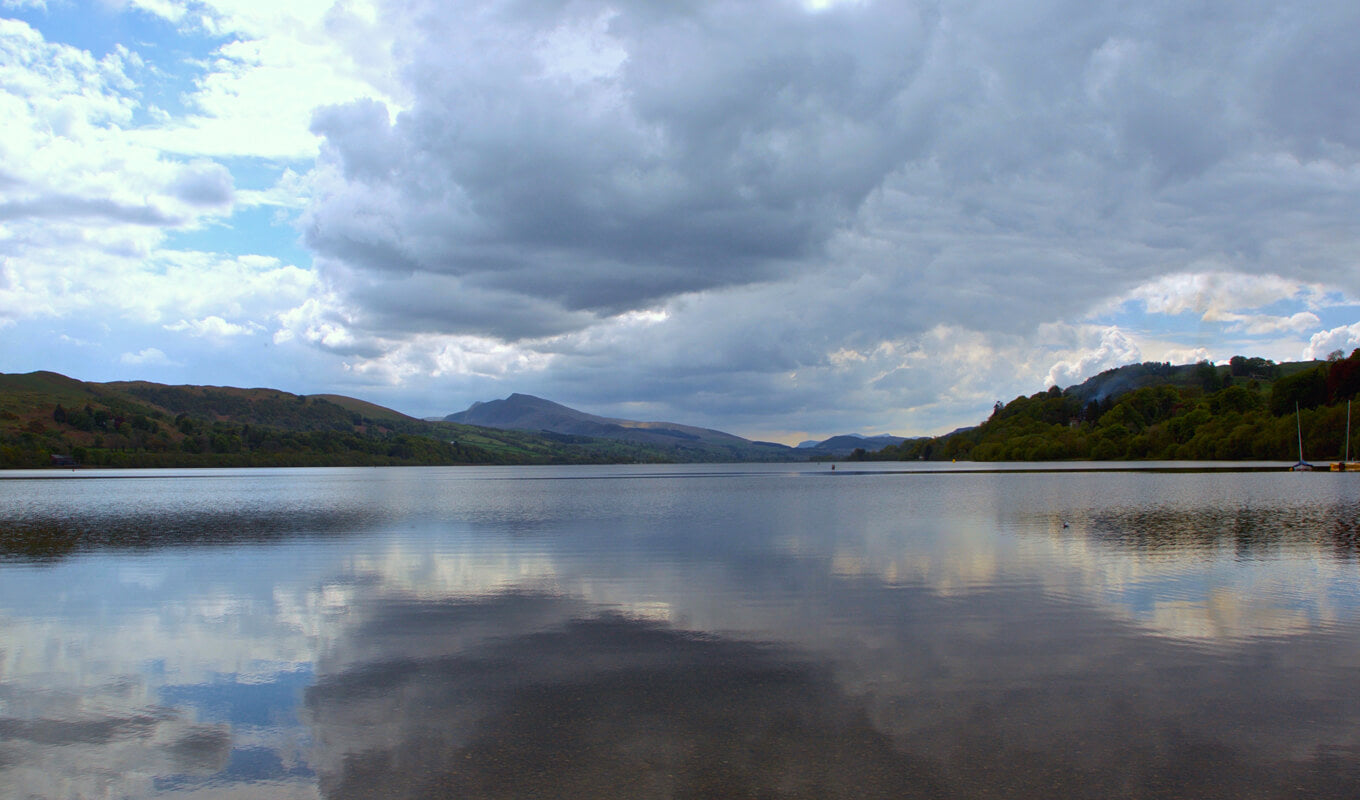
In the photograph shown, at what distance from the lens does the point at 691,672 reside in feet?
49.4

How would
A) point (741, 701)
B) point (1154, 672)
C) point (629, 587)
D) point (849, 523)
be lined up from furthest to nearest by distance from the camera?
point (849, 523) < point (629, 587) < point (1154, 672) < point (741, 701)

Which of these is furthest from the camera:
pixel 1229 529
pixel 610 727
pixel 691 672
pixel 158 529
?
pixel 158 529

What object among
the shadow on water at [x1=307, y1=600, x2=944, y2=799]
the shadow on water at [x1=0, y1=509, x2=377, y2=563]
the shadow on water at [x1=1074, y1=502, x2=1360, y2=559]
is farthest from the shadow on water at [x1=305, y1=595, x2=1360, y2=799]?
the shadow on water at [x1=0, y1=509, x2=377, y2=563]

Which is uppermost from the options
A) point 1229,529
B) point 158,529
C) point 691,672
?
point 1229,529

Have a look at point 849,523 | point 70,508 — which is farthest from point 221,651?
point 70,508

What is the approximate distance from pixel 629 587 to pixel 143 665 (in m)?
12.6

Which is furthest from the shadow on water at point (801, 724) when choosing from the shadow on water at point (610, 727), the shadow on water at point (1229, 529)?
the shadow on water at point (1229, 529)

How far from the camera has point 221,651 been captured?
17641 millimetres

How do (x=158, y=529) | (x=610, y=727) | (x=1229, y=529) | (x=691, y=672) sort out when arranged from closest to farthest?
(x=610, y=727)
(x=691, y=672)
(x=1229, y=529)
(x=158, y=529)

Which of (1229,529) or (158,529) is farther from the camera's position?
(158,529)

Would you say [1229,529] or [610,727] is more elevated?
[1229,529]

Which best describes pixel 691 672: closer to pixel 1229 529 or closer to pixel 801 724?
pixel 801 724

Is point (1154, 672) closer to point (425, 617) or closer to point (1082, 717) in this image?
point (1082, 717)

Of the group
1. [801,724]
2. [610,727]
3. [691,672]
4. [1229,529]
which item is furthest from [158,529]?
[1229,529]
